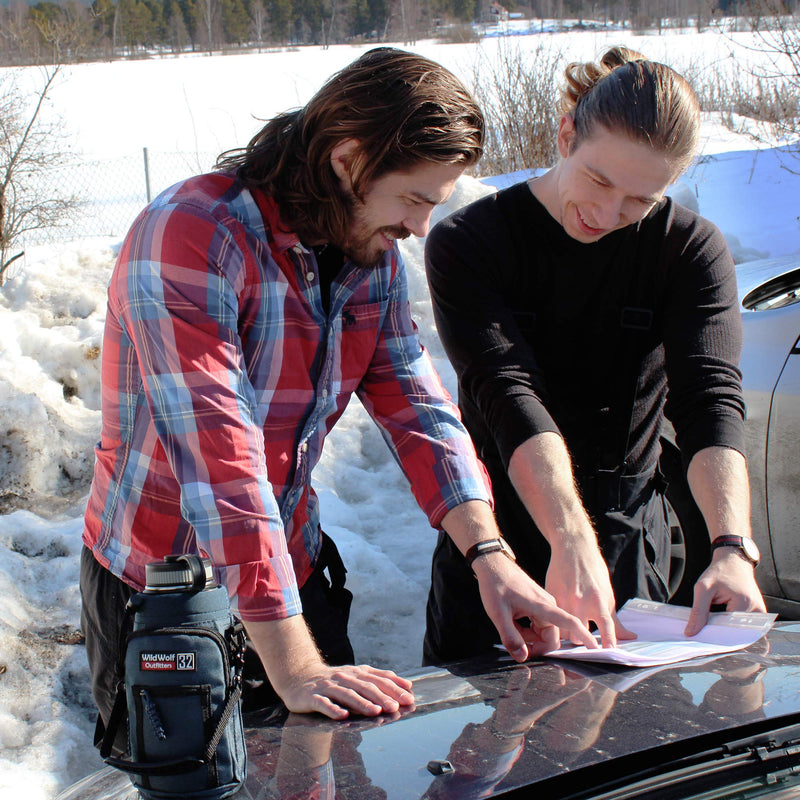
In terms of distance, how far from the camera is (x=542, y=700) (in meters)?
1.49

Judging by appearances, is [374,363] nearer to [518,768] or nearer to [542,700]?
[542,700]

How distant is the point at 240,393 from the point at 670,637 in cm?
99

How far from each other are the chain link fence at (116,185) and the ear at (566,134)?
33.3ft

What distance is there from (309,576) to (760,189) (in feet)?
41.2

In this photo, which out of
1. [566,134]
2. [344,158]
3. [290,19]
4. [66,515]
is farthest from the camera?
[290,19]

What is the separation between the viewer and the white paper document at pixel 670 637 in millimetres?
1650

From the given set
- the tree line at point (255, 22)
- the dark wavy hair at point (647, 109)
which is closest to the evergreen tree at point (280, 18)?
the tree line at point (255, 22)

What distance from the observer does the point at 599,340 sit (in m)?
2.26

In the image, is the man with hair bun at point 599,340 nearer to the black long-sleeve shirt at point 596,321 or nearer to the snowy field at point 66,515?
the black long-sleeve shirt at point 596,321

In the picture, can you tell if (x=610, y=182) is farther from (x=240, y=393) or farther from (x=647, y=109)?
(x=240, y=393)

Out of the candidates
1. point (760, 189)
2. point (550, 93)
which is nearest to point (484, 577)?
point (550, 93)

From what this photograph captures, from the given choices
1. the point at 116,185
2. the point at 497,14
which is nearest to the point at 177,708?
the point at 497,14

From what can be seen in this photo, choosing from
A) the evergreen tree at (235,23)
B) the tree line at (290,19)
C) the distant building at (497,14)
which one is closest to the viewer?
the distant building at (497,14)

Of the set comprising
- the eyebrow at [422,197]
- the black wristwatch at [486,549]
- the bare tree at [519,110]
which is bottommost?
the black wristwatch at [486,549]
